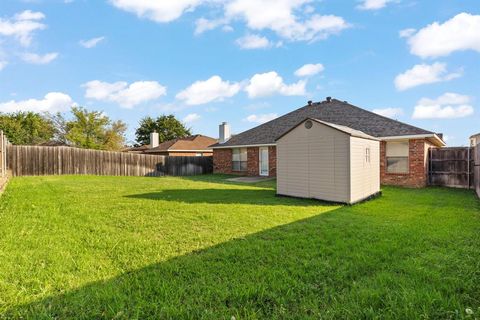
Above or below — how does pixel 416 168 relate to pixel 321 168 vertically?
below

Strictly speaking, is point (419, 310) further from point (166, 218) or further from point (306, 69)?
point (306, 69)

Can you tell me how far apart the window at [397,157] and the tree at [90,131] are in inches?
1209

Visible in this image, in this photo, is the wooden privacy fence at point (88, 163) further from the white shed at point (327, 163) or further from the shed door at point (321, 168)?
the shed door at point (321, 168)

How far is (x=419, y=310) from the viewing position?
251 centimetres

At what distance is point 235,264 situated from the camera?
3561 millimetres

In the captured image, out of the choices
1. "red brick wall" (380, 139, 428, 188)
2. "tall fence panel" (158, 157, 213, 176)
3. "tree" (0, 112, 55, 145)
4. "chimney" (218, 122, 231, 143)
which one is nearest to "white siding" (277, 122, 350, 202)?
"red brick wall" (380, 139, 428, 188)

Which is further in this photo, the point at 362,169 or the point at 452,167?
the point at 452,167

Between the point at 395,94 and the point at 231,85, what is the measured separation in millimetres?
10854

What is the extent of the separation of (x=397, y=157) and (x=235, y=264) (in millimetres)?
12395

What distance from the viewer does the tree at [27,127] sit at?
3519cm

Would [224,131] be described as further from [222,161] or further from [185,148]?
[185,148]

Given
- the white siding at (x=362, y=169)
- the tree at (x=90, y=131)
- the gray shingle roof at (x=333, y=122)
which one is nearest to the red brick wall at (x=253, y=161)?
the gray shingle roof at (x=333, y=122)

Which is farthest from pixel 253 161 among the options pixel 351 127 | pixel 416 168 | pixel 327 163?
pixel 327 163

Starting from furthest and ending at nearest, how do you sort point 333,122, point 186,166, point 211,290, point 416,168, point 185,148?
point 185,148 < point 186,166 < point 333,122 < point 416,168 < point 211,290
